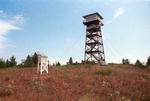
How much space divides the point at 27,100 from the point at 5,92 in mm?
1824

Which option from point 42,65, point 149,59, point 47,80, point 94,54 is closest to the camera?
point 47,80

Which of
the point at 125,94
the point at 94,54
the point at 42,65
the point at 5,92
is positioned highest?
the point at 94,54

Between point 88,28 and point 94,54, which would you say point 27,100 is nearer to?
point 94,54

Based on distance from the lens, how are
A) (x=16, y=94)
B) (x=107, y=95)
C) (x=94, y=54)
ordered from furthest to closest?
(x=94, y=54)
(x=107, y=95)
(x=16, y=94)

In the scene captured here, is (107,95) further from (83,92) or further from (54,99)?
(54,99)

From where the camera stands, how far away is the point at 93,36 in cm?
3388

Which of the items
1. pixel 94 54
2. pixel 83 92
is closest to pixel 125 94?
pixel 83 92

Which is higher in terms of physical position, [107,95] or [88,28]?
[88,28]

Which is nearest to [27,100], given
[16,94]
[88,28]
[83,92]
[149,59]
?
[16,94]

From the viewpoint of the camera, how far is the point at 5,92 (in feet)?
25.6

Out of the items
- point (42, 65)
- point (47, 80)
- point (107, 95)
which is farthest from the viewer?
point (42, 65)

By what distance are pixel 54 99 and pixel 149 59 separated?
39114 mm

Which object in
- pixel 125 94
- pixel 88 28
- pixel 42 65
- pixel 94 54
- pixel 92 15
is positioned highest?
pixel 92 15

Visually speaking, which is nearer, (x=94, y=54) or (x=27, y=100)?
(x=27, y=100)
